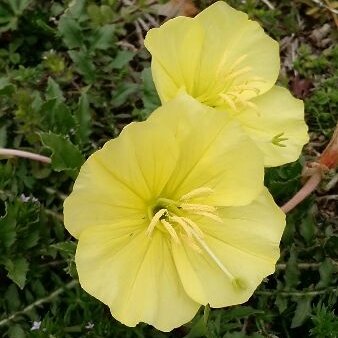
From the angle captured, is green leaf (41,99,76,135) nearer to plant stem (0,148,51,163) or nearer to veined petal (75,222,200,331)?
plant stem (0,148,51,163)

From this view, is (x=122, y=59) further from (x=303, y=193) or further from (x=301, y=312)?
(x=301, y=312)

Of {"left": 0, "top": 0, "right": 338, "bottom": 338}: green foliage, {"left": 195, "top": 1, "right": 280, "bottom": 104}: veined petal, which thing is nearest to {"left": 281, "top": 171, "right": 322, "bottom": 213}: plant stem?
{"left": 0, "top": 0, "right": 338, "bottom": 338}: green foliage

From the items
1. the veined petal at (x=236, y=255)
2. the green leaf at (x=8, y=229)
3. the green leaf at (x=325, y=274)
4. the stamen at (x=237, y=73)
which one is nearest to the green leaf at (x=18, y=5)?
the green leaf at (x=8, y=229)

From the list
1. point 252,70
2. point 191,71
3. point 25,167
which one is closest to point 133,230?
point 191,71

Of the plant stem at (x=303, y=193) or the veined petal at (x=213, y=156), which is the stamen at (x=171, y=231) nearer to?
the veined petal at (x=213, y=156)

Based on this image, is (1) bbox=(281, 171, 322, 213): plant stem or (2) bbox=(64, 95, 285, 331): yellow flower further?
(1) bbox=(281, 171, 322, 213): plant stem

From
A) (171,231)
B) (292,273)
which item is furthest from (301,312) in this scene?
(171,231)
